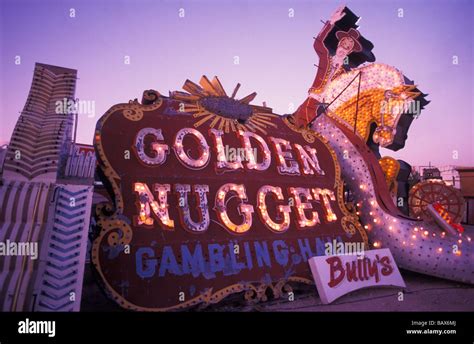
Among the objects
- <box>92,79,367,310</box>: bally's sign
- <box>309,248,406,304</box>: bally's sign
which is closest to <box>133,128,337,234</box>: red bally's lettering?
<box>92,79,367,310</box>: bally's sign

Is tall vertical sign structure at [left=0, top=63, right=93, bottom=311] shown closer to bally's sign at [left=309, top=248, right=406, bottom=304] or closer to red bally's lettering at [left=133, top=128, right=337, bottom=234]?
red bally's lettering at [left=133, top=128, right=337, bottom=234]

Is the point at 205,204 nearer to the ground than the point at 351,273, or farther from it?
farther from it

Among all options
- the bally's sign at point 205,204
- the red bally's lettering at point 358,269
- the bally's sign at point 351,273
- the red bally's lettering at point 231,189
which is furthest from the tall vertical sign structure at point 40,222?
the red bally's lettering at point 358,269

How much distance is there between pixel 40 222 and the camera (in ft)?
13.5

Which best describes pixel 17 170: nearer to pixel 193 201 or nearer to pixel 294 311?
pixel 193 201

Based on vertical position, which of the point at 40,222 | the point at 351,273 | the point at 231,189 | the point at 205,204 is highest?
the point at 231,189

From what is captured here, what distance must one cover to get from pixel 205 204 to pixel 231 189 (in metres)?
0.81

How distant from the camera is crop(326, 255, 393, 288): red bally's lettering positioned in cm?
662

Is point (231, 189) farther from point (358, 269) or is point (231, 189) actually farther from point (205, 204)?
point (358, 269)

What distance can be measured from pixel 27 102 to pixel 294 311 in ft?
20.6

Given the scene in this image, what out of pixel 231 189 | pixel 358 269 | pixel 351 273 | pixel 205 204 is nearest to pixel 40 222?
pixel 205 204

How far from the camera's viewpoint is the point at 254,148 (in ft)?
26.9

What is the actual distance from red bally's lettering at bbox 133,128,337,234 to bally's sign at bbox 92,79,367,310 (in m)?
0.02

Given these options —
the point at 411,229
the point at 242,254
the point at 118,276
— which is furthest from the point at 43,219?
the point at 411,229
